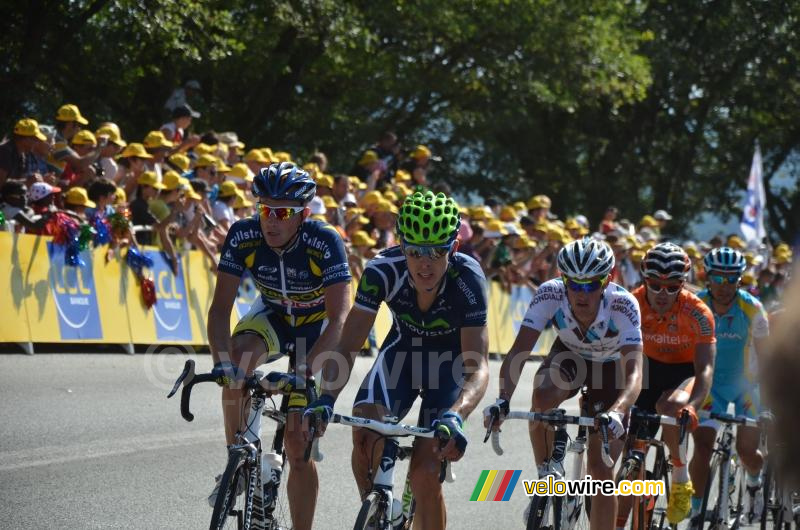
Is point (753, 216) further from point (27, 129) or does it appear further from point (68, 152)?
point (27, 129)

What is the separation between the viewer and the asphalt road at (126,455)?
281 inches

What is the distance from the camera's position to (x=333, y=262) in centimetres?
620

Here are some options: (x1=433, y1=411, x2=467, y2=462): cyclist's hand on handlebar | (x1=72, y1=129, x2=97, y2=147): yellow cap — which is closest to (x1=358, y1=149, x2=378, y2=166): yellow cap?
(x1=72, y1=129, x2=97, y2=147): yellow cap

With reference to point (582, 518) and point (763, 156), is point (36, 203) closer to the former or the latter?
point (582, 518)

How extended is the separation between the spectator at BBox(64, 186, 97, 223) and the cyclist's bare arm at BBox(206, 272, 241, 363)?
20.3ft

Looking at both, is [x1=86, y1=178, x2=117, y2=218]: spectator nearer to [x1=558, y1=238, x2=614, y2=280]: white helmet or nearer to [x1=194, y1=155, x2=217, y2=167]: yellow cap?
[x1=194, y1=155, x2=217, y2=167]: yellow cap

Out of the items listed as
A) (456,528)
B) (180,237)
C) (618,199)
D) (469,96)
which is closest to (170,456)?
(456,528)

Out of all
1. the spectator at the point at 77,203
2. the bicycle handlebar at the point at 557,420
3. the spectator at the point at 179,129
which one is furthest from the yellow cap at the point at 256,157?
the bicycle handlebar at the point at 557,420

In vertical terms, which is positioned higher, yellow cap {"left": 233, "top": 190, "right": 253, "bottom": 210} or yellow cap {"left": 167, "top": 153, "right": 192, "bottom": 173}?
yellow cap {"left": 167, "top": 153, "right": 192, "bottom": 173}

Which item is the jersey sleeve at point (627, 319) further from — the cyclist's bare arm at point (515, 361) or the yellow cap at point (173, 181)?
the yellow cap at point (173, 181)

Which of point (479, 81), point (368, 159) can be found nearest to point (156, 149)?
point (368, 159)

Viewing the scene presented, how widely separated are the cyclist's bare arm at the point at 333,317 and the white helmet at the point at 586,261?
1285mm

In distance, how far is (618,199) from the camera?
36.7 metres

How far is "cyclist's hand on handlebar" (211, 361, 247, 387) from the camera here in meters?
5.35
